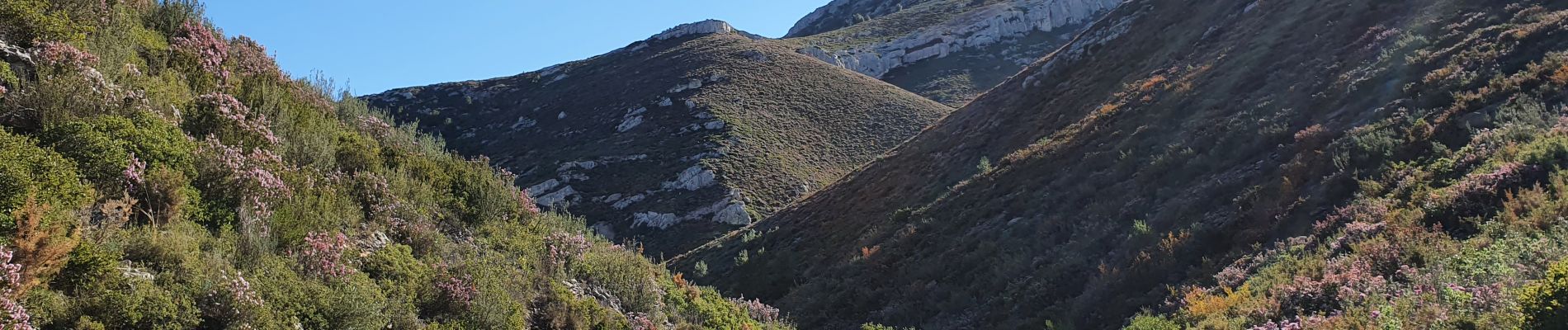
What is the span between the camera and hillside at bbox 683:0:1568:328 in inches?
377

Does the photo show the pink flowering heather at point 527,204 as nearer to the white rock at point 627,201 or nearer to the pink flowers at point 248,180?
the pink flowers at point 248,180

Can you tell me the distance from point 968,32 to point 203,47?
102824 mm

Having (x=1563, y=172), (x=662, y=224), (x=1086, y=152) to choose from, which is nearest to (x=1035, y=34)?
(x=662, y=224)

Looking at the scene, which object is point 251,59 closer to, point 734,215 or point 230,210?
point 230,210

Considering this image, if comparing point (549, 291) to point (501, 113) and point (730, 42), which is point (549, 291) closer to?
point (501, 113)

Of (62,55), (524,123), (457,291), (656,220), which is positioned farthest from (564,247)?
(524,123)

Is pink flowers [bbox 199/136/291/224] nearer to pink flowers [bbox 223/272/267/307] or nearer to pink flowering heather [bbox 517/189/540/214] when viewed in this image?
pink flowers [bbox 223/272/267/307]

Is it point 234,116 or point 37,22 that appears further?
point 234,116

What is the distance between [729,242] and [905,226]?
1141 cm

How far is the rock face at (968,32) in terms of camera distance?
96812 mm

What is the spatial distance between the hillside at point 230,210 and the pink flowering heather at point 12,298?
0.01m

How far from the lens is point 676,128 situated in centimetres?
5622

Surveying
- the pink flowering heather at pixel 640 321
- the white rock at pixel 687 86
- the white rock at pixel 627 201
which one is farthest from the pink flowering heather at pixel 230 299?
the white rock at pixel 687 86

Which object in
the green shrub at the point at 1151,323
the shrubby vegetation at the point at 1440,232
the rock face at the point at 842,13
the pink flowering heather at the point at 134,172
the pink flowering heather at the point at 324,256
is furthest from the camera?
the rock face at the point at 842,13
